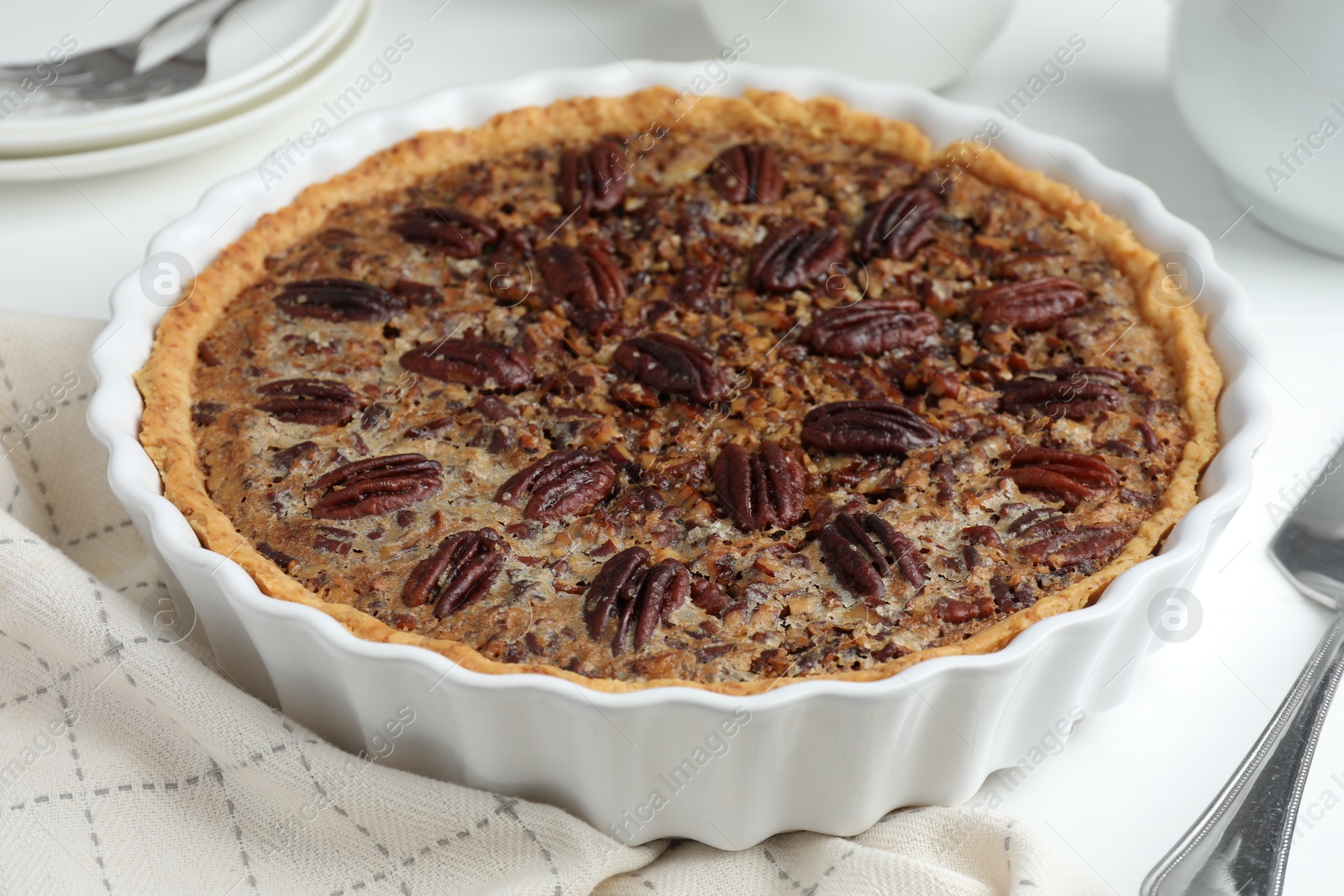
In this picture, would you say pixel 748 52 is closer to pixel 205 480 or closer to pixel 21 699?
pixel 205 480

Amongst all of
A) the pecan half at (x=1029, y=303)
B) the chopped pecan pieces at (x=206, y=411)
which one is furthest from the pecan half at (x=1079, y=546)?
the chopped pecan pieces at (x=206, y=411)

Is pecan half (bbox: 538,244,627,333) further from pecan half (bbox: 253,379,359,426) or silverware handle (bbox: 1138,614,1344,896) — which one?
silverware handle (bbox: 1138,614,1344,896)

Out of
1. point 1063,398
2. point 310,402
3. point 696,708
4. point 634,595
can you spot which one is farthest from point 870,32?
point 696,708

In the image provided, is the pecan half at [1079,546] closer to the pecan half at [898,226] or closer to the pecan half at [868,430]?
the pecan half at [868,430]

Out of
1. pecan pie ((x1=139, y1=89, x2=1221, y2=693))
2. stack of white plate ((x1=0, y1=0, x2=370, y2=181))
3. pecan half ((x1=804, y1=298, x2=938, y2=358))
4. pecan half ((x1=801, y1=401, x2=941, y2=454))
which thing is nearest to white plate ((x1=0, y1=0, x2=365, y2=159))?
stack of white plate ((x1=0, y1=0, x2=370, y2=181))

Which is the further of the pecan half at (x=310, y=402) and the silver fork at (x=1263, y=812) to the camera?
the pecan half at (x=310, y=402)

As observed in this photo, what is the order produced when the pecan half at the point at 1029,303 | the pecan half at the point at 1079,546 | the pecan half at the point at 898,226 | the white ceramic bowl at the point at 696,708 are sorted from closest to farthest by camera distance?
the white ceramic bowl at the point at 696,708
the pecan half at the point at 1079,546
the pecan half at the point at 1029,303
the pecan half at the point at 898,226

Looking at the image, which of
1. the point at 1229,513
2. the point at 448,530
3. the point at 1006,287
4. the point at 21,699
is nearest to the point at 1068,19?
the point at 1006,287

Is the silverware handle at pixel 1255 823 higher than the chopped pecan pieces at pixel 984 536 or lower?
lower

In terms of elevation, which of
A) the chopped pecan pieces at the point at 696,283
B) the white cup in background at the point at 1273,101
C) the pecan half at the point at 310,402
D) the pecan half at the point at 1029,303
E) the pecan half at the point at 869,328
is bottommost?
the pecan half at the point at 310,402
